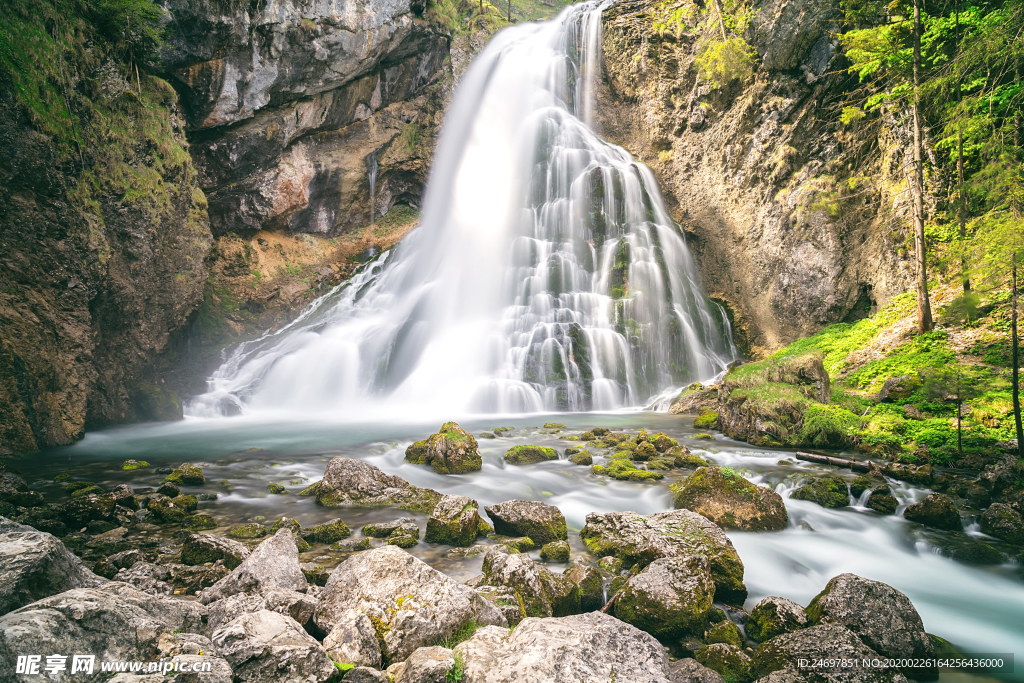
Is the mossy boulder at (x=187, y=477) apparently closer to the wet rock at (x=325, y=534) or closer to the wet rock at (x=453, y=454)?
the wet rock at (x=325, y=534)

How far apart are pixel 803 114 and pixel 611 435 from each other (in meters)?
15.0

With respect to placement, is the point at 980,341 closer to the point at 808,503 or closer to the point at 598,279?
the point at 808,503

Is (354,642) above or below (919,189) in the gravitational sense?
below

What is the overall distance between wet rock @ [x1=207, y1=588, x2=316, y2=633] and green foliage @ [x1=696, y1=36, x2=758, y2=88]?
72.5ft

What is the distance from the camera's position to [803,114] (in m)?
16.7

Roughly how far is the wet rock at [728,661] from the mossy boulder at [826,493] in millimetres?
4087

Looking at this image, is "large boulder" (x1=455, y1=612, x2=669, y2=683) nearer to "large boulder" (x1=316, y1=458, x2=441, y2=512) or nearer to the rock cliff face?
"large boulder" (x1=316, y1=458, x2=441, y2=512)

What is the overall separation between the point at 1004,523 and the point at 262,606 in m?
7.68

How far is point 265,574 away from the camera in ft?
12.1

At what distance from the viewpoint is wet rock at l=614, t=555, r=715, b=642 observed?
3.63 meters

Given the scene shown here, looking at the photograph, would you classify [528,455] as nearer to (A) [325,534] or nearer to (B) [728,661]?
(A) [325,534]

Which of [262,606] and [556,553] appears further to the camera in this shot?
[556,553]

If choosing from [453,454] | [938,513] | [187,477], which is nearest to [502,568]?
[453,454]

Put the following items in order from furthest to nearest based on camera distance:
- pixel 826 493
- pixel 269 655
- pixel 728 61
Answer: pixel 728 61
pixel 826 493
pixel 269 655
